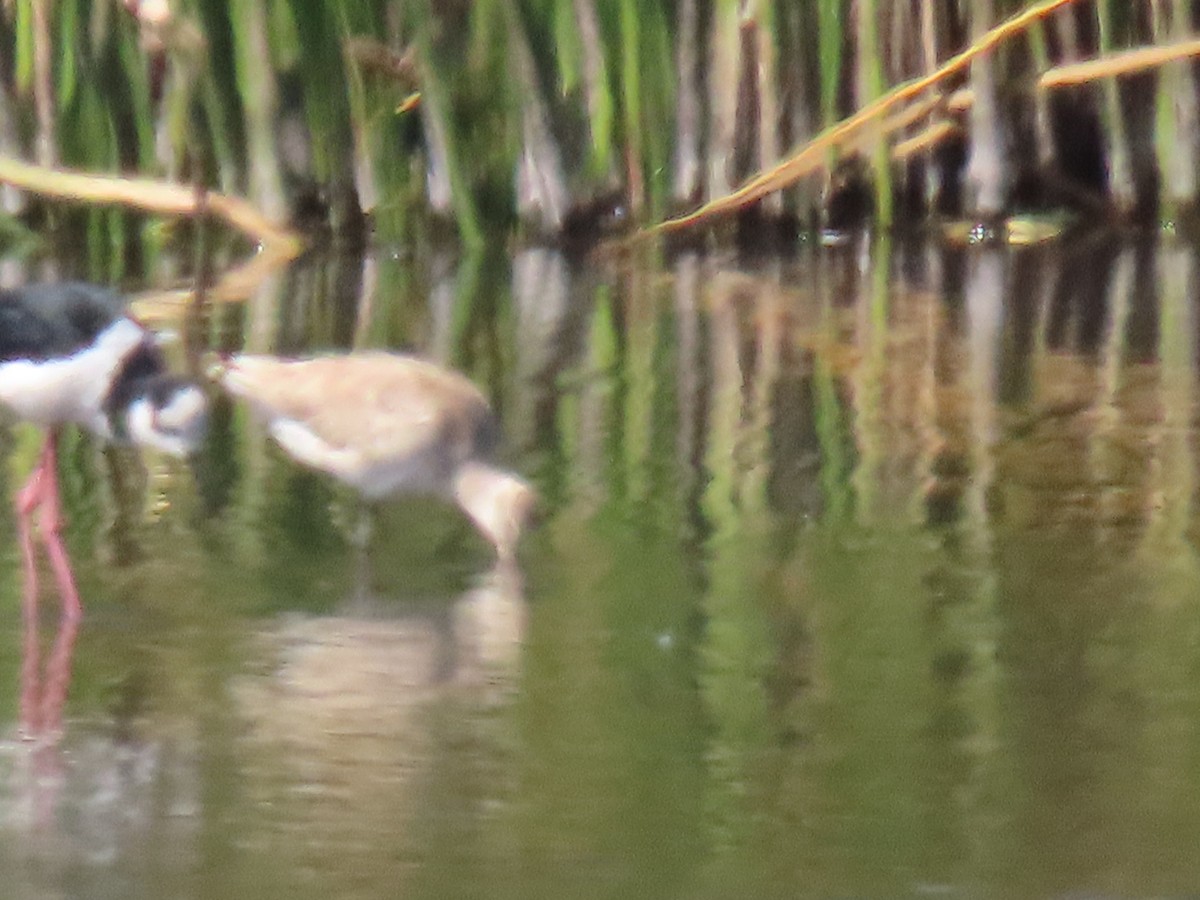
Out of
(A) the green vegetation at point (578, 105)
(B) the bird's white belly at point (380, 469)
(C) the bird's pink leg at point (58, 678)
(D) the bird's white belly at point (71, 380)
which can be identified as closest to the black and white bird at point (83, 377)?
(D) the bird's white belly at point (71, 380)

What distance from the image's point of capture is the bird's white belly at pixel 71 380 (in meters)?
5.76

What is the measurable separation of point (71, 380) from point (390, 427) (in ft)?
2.51

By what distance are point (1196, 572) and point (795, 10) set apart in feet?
18.7

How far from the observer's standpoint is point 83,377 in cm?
580

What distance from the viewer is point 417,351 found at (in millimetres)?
9000

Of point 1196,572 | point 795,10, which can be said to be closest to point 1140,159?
point 795,10

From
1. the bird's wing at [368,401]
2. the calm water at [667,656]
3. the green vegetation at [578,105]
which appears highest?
the green vegetation at [578,105]

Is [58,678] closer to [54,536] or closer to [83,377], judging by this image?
[54,536]

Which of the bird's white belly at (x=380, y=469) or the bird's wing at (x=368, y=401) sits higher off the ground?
the bird's wing at (x=368, y=401)

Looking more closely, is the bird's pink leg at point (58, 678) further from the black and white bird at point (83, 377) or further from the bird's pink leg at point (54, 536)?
the black and white bird at point (83, 377)

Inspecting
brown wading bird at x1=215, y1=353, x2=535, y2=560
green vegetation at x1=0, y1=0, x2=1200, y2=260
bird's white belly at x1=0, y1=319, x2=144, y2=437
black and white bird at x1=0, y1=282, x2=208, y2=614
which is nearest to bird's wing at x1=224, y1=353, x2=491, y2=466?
brown wading bird at x1=215, y1=353, x2=535, y2=560

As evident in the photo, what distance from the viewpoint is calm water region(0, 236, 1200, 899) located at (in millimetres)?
3896

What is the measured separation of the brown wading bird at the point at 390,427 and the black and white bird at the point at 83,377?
42cm

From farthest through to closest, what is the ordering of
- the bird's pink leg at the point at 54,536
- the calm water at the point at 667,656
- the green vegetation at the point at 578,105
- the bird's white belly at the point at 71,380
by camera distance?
1. the green vegetation at the point at 578,105
2. the bird's white belly at the point at 71,380
3. the bird's pink leg at the point at 54,536
4. the calm water at the point at 667,656
